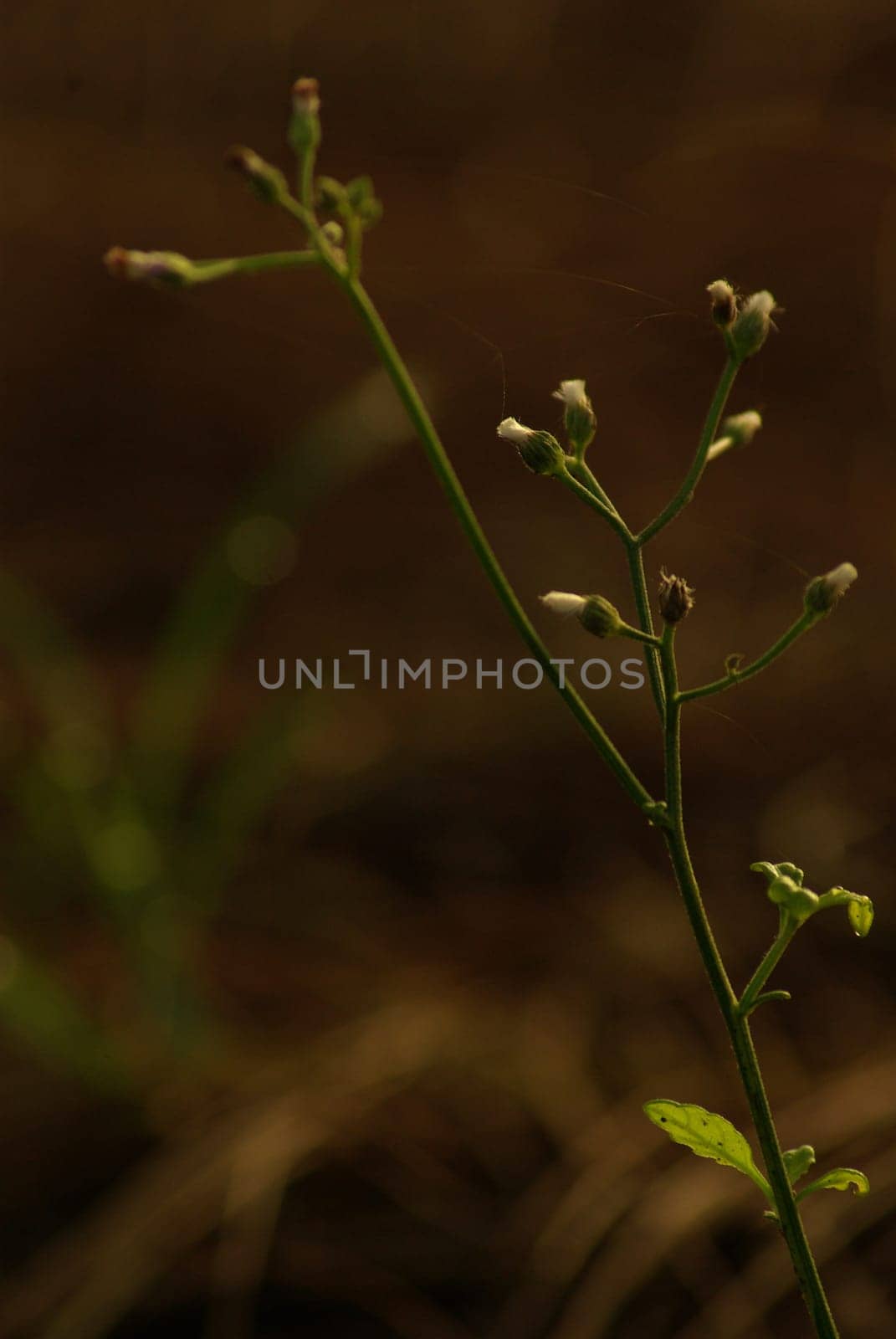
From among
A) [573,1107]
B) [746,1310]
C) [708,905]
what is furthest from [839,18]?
[746,1310]

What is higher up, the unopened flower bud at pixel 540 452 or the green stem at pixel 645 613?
the unopened flower bud at pixel 540 452

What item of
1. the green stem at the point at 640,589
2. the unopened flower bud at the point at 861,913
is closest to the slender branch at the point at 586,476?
the green stem at the point at 640,589

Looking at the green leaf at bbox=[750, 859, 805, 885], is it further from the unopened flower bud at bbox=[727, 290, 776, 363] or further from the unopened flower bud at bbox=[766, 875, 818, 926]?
the unopened flower bud at bbox=[727, 290, 776, 363]

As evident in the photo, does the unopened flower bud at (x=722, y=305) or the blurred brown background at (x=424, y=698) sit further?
the blurred brown background at (x=424, y=698)

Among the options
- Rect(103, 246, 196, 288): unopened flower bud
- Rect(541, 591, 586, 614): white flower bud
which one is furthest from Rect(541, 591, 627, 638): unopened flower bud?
Rect(103, 246, 196, 288): unopened flower bud

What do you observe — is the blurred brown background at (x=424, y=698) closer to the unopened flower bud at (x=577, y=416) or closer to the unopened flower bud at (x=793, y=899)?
the unopened flower bud at (x=577, y=416)

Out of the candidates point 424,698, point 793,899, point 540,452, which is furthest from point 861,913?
point 424,698

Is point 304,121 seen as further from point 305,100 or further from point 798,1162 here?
Result: point 798,1162
